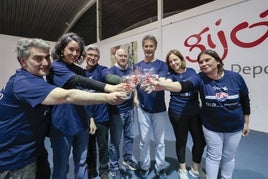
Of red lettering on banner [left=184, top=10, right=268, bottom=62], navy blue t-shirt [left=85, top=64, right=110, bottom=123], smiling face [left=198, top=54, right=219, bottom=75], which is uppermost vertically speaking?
red lettering on banner [left=184, top=10, right=268, bottom=62]

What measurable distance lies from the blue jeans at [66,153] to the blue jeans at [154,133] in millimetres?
668

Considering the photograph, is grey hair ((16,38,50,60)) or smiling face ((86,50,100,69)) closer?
grey hair ((16,38,50,60))

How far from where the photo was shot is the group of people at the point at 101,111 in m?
1.01

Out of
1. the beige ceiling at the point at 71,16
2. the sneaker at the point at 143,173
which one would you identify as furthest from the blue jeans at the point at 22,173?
the beige ceiling at the point at 71,16

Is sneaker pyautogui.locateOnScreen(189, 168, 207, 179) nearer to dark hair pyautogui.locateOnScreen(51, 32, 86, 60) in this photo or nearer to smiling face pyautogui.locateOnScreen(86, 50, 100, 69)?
smiling face pyautogui.locateOnScreen(86, 50, 100, 69)

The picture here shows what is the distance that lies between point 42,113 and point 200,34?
3623 mm

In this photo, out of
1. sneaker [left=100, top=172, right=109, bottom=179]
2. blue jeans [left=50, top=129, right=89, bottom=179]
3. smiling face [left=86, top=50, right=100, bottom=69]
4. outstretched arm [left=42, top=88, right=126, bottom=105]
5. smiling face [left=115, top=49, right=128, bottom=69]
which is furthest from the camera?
smiling face [left=115, top=49, right=128, bottom=69]

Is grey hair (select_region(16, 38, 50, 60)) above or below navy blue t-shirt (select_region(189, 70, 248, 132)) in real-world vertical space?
above

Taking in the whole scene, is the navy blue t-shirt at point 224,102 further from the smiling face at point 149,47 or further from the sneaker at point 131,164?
the sneaker at point 131,164

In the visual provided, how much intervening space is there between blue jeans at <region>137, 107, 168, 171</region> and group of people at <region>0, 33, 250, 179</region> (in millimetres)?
11

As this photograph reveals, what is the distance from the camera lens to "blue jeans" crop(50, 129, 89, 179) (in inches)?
55.2

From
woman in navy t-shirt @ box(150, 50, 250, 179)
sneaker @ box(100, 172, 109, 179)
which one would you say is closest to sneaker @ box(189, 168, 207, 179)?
woman in navy t-shirt @ box(150, 50, 250, 179)

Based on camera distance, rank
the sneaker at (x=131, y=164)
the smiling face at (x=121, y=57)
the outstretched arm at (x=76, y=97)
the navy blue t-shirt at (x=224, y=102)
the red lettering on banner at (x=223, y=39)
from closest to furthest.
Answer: the outstretched arm at (x=76, y=97) < the navy blue t-shirt at (x=224, y=102) < the smiling face at (x=121, y=57) < the sneaker at (x=131, y=164) < the red lettering on banner at (x=223, y=39)

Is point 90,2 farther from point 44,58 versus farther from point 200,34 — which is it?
point 44,58
